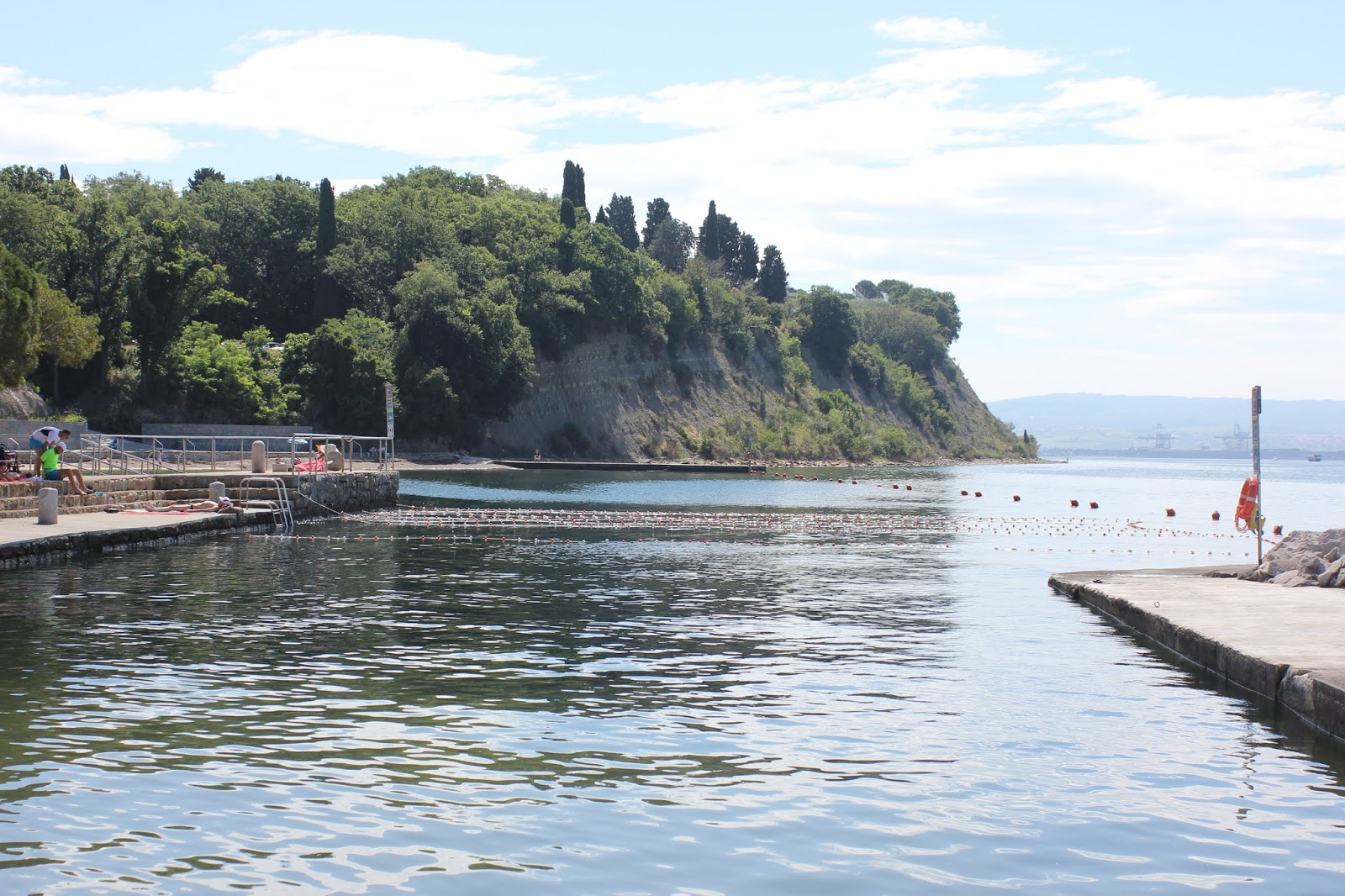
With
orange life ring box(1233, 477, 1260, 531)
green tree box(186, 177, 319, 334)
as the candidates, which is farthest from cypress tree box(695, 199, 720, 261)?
orange life ring box(1233, 477, 1260, 531)

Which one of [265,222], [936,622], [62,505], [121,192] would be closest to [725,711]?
[936,622]

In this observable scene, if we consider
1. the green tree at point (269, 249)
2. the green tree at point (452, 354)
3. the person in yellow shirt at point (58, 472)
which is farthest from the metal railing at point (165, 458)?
the green tree at point (269, 249)

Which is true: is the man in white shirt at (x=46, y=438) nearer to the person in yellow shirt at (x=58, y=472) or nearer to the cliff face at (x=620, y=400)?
the person in yellow shirt at (x=58, y=472)

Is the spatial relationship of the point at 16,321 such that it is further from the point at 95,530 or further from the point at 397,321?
the point at 397,321

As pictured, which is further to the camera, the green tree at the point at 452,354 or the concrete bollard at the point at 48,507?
the green tree at the point at 452,354

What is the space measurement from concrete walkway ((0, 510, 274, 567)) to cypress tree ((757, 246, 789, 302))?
512 feet

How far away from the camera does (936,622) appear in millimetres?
23578

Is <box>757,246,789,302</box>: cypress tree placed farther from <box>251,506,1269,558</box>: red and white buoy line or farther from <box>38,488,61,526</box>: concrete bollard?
<box>38,488,61,526</box>: concrete bollard

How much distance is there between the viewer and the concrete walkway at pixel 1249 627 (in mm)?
14258

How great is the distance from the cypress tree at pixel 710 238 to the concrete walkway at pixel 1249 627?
167 metres

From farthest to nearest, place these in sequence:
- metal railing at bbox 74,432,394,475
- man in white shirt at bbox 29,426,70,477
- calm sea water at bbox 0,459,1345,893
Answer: metal railing at bbox 74,432,394,475 < man in white shirt at bbox 29,426,70,477 < calm sea water at bbox 0,459,1345,893

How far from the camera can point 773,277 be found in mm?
196125

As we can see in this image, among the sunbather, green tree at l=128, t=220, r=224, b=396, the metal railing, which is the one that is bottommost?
the sunbather

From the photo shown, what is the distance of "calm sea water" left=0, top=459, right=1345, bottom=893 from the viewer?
963 centimetres
